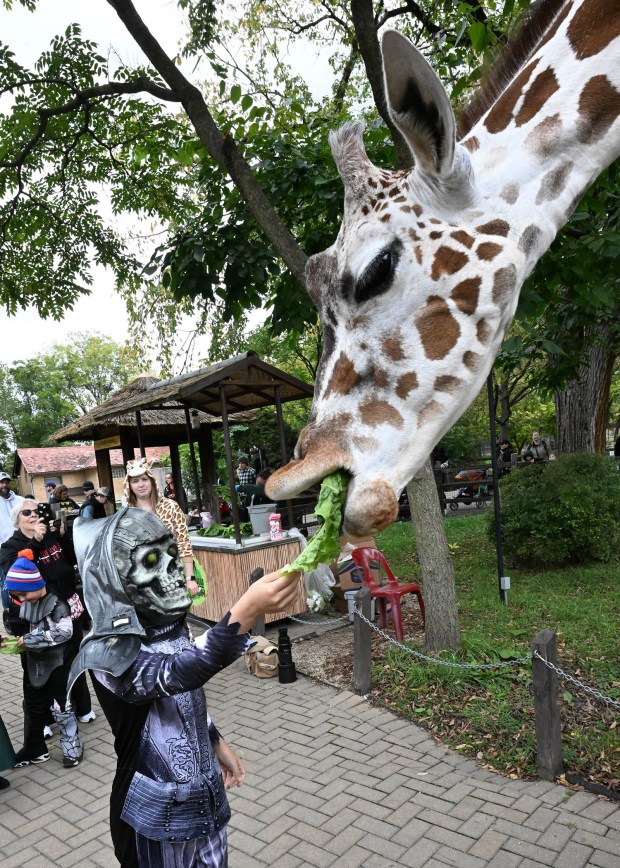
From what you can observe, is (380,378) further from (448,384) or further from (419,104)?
(419,104)

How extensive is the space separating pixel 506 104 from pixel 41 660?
5509 millimetres

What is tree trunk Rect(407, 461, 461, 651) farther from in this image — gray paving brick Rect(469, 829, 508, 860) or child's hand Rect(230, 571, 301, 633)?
Result: child's hand Rect(230, 571, 301, 633)

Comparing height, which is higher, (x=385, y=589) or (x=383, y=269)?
(x=383, y=269)

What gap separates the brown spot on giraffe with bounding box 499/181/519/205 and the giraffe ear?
20 cm

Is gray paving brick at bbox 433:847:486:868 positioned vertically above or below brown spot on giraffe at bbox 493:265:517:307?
below

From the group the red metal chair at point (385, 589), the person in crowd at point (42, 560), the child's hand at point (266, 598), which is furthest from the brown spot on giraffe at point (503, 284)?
the red metal chair at point (385, 589)

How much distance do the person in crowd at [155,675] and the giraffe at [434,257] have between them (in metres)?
0.54

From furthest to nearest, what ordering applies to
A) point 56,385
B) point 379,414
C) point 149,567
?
point 56,385 < point 149,567 < point 379,414

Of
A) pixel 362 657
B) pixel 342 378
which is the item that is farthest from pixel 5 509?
pixel 342 378

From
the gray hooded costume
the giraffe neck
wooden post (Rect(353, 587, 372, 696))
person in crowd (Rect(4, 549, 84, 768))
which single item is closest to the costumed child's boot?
person in crowd (Rect(4, 549, 84, 768))

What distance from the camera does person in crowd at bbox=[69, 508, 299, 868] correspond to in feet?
6.47

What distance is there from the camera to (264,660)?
675 centimetres

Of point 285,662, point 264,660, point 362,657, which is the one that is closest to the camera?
point 362,657

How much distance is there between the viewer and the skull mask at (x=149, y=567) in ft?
6.99
